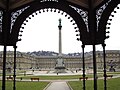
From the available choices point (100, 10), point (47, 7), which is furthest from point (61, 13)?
point (100, 10)

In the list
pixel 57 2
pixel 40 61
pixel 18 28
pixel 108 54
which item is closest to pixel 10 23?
pixel 18 28

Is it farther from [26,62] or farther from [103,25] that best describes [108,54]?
[103,25]

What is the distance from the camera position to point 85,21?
30.3 feet

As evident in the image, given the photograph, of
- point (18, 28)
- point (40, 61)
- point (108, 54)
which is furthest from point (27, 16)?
point (40, 61)

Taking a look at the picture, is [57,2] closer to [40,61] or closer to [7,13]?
[7,13]

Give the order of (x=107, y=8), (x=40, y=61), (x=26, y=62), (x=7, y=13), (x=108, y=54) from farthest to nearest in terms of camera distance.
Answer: (x=40, y=61) < (x=26, y=62) < (x=108, y=54) < (x=7, y=13) < (x=107, y=8)

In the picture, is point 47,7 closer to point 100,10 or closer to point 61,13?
point 61,13

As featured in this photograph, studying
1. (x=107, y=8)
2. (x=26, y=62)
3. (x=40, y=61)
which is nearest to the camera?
(x=107, y=8)

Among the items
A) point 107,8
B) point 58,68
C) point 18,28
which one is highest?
point 107,8

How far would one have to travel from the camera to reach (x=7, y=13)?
9.06m

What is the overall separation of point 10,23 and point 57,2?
79.4 inches

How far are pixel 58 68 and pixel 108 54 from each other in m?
72.7

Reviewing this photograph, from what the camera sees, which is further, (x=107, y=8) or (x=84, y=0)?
(x=84, y=0)

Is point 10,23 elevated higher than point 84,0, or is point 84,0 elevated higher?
point 84,0
